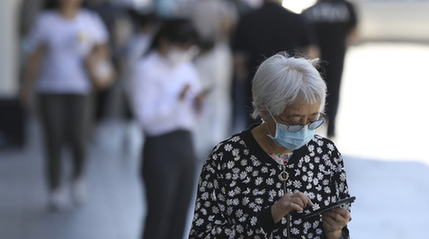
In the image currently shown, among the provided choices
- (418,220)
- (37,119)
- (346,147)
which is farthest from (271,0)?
(37,119)

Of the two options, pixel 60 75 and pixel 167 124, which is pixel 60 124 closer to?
pixel 60 75

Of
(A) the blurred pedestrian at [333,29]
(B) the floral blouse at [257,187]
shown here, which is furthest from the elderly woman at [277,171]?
(A) the blurred pedestrian at [333,29]

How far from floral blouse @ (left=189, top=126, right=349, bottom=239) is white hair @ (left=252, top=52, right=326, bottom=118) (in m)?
0.19

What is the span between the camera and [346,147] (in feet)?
25.6

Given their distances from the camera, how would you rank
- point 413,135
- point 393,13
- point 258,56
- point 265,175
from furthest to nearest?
point 393,13, point 413,135, point 258,56, point 265,175

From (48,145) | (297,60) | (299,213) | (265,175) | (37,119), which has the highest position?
(297,60)

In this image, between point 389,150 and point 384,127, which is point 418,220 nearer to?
point 389,150

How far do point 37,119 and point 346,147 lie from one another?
5.10 meters

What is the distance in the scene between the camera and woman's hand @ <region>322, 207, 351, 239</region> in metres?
2.06

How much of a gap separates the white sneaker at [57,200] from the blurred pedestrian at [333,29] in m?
3.45

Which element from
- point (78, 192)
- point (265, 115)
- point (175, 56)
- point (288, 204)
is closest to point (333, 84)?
point (78, 192)

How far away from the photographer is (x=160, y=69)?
3.66 meters

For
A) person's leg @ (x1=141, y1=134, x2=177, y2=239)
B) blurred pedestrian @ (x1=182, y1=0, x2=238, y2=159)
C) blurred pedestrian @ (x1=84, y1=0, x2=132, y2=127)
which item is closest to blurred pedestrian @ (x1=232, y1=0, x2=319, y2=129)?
blurred pedestrian @ (x1=182, y1=0, x2=238, y2=159)

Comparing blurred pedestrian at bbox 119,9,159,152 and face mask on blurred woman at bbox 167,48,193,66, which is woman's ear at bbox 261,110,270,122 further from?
blurred pedestrian at bbox 119,9,159,152
